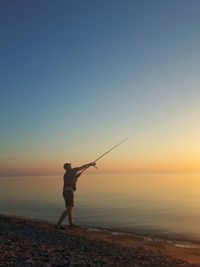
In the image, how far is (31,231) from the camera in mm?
17688

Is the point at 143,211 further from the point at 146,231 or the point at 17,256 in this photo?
the point at 17,256

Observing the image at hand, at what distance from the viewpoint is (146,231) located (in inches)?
1237

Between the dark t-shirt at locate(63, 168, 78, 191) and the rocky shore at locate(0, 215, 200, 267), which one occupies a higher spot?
the dark t-shirt at locate(63, 168, 78, 191)

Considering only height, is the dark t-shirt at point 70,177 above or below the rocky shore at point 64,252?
above

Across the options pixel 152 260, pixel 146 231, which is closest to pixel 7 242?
pixel 152 260

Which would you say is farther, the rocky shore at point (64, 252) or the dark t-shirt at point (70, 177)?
the dark t-shirt at point (70, 177)

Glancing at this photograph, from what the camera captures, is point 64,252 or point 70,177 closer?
point 64,252

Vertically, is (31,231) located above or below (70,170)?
below

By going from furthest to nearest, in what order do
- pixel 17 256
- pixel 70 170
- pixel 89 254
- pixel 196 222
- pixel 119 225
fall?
pixel 196 222
pixel 119 225
pixel 70 170
pixel 89 254
pixel 17 256

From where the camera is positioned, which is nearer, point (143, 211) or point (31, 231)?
point (31, 231)

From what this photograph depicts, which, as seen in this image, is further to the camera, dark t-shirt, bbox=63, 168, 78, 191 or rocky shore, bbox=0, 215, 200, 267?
dark t-shirt, bbox=63, 168, 78, 191

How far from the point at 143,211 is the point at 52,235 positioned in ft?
103

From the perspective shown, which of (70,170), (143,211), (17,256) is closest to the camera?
(17,256)

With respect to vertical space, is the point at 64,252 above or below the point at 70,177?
below
